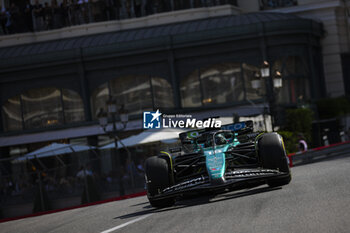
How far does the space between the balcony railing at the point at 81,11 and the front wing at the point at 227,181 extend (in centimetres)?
2668

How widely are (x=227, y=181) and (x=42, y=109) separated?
1049 inches

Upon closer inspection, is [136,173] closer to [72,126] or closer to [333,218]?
[72,126]

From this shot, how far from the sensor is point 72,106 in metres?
36.2

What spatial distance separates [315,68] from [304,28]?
3119 mm

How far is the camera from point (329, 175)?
542 inches

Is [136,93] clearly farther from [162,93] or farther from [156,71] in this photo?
[156,71]

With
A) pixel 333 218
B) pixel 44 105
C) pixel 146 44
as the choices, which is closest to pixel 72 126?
pixel 44 105

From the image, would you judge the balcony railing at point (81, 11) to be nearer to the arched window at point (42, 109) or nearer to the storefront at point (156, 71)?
the storefront at point (156, 71)

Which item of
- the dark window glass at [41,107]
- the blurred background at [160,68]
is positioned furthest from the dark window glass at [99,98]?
the dark window glass at [41,107]

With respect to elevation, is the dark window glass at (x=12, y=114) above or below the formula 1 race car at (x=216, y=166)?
above

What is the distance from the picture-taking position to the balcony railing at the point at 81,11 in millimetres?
37781

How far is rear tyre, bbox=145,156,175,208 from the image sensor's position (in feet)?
39.9

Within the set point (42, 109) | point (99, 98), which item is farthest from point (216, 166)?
point (42, 109)

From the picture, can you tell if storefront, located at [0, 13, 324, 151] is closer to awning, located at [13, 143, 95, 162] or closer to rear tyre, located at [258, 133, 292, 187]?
awning, located at [13, 143, 95, 162]
